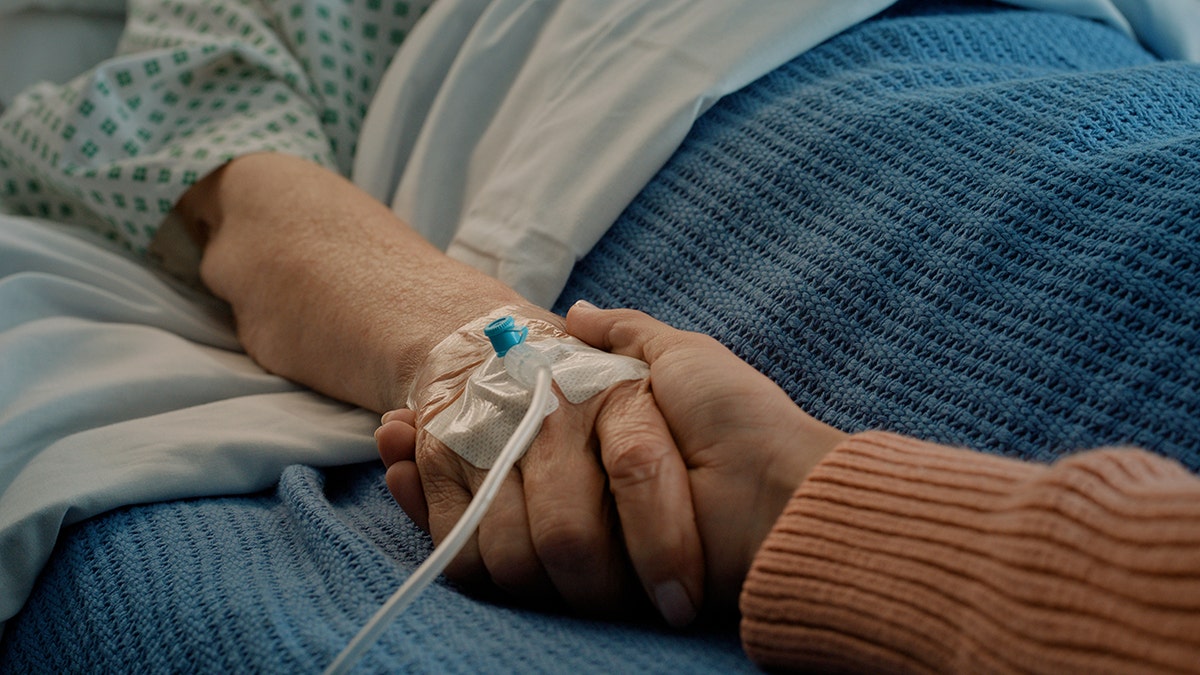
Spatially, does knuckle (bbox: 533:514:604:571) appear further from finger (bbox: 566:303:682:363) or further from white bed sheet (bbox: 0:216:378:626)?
white bed sheet (bbox: 0:216:378:626)

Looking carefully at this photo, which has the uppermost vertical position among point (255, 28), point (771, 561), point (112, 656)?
point (255, 28)

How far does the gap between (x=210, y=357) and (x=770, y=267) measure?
0.64m

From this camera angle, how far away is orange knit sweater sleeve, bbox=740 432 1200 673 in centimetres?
45

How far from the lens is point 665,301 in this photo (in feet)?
3.00

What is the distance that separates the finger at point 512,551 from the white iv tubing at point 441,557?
0.04 m

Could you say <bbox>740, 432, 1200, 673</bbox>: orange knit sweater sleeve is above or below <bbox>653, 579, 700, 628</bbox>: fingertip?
above

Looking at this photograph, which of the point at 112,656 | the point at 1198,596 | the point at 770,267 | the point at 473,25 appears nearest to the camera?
the point at 1198,596

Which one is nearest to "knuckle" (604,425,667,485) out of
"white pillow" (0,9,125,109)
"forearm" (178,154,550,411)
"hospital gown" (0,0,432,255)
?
"forearm" (178,154,550,411)

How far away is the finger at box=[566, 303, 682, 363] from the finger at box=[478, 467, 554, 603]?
157mm

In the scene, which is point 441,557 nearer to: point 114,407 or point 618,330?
point 618,330

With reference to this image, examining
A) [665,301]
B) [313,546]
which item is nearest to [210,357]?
[313,546]

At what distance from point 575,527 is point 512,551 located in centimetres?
5

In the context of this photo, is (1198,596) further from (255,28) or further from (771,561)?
(255,28)

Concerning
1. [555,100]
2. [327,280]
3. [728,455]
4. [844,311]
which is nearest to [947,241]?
[844,311]
